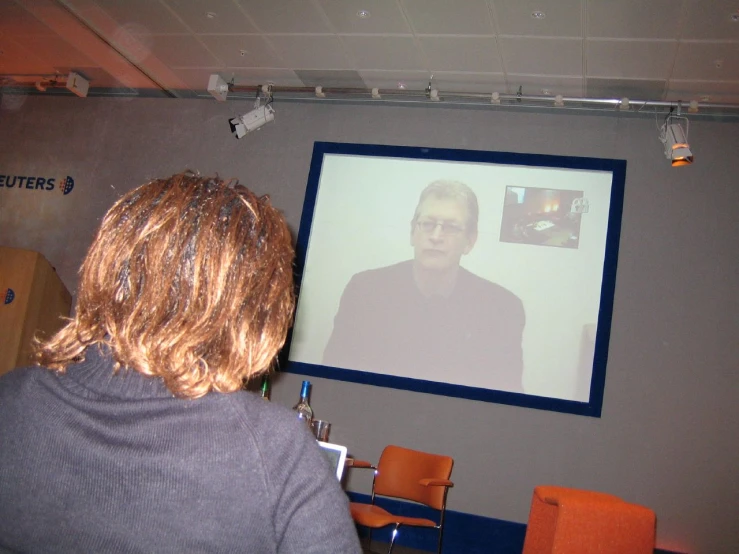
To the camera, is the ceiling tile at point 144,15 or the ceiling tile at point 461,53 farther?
the ceiling tile at point 144,15

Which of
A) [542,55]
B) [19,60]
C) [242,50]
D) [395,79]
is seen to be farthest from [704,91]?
[19,60]

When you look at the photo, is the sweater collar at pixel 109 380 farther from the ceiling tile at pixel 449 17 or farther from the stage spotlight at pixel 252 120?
the stage spotlight at pixel 252 120

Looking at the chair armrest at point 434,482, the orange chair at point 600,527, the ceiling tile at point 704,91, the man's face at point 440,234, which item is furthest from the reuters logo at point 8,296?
the ceiling tile at point 704,91

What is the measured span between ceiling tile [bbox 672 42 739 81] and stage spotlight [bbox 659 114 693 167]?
36cm

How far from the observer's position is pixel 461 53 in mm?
4641

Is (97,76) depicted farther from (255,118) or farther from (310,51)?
(310,51)

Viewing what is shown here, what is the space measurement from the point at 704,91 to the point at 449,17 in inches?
79.6

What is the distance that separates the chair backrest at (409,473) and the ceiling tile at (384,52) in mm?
2877

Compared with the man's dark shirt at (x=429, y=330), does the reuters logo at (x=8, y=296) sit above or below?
below

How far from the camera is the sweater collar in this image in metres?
0.81

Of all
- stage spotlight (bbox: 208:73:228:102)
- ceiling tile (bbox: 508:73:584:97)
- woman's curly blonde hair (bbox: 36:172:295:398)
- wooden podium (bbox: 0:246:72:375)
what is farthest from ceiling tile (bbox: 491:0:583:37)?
wooden podium (bbox: 0:246:72:375)

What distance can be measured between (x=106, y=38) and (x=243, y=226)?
17.1 feet

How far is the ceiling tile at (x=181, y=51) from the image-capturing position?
510cm

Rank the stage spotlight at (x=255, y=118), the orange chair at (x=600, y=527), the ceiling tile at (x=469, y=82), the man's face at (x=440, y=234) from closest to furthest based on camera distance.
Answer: the orange chair at (x=600, y=527) → the ceiling tile at (x=469, y=82) → the man's face at (x=440, y=234) → the stage spotlight at (x=255, y=118)
